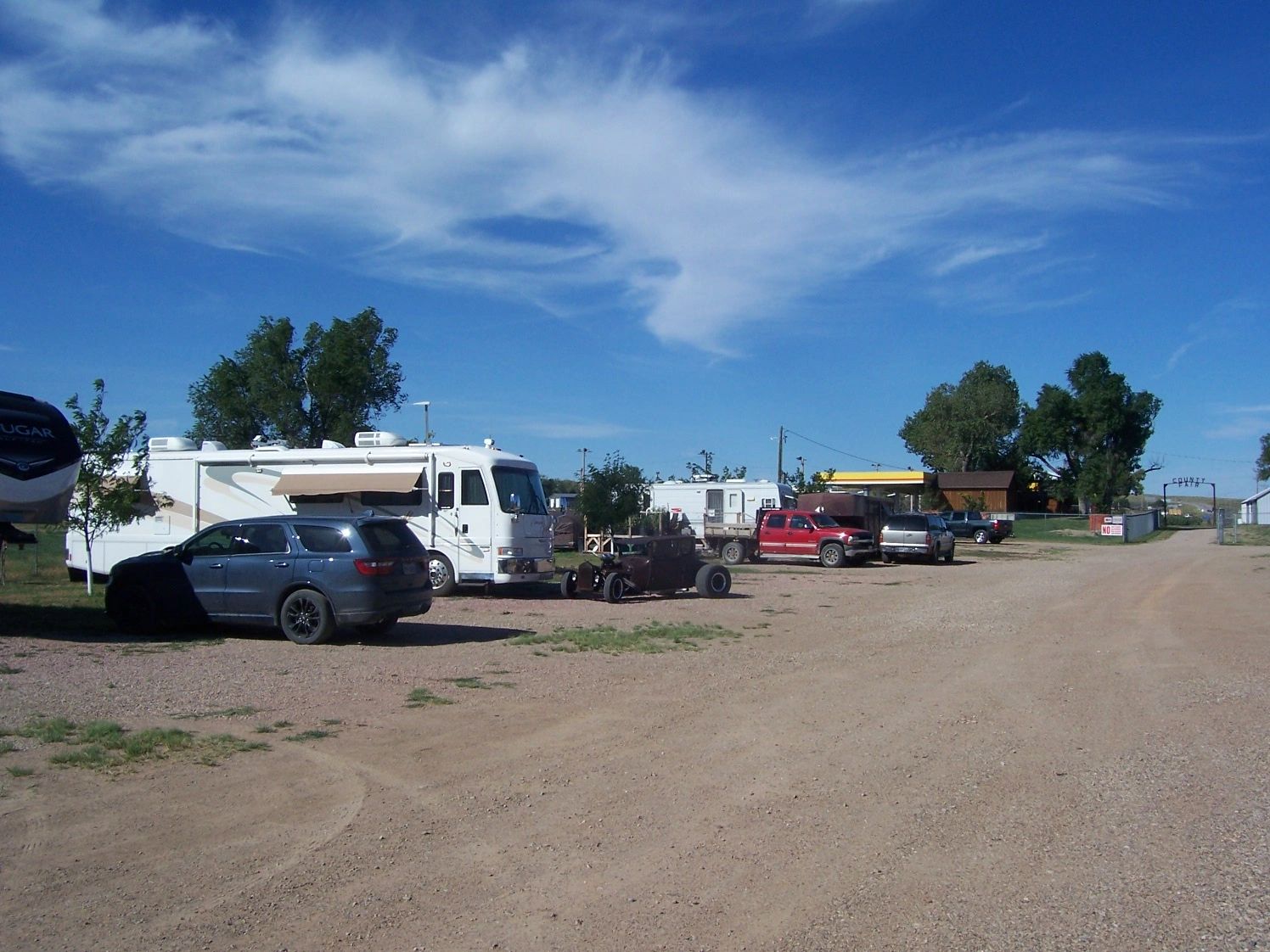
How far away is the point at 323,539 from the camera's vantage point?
43.8 feet

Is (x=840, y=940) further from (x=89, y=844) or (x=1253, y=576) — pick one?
(x=1253, y=576)

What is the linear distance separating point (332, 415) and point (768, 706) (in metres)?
28.2

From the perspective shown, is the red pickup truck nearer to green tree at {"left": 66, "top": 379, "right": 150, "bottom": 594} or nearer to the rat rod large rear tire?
the rat rod large rear tire

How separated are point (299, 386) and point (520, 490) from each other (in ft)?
58.1

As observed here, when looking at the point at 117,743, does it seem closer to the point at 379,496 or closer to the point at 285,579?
the point at 285,579

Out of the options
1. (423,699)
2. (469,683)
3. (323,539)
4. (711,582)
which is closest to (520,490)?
(711,582)

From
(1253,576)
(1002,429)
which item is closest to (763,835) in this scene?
(1253,576)

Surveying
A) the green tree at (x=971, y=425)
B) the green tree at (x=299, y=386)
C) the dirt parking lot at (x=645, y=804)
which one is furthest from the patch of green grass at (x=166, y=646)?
the green tree at (x=971, y=425)

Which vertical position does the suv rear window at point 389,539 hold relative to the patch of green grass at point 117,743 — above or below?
above

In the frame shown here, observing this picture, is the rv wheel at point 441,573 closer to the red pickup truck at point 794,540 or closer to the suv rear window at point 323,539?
the suv rear window at point 323,539

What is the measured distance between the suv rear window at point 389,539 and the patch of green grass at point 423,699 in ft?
11.4

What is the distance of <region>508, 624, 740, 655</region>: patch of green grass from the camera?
1341cm

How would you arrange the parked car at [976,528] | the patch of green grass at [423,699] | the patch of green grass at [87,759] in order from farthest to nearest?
1. the parked car at [976,528]
2. the patch of green grass at [423,699]
3. the patch of green grass at [87,759]

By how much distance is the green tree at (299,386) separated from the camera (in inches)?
1356
